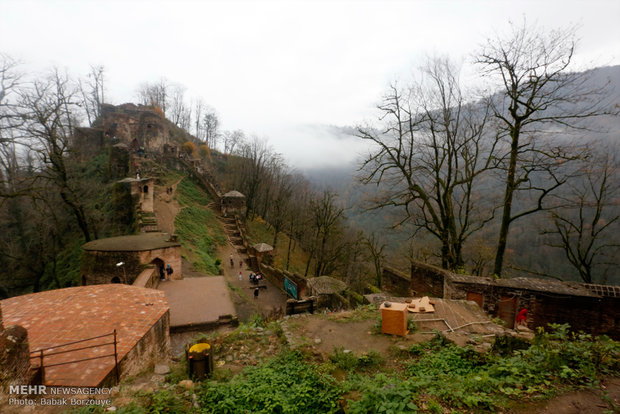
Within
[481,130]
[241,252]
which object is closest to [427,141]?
[481,130]

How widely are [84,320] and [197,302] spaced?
18.3 feet

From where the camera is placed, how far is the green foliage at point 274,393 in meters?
3.94

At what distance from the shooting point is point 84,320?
27.1 feet

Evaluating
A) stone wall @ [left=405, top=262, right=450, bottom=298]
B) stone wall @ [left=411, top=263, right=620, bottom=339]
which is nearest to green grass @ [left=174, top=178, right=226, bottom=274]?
stone wall @ [left=405, top=262, right=450, bottom=298]

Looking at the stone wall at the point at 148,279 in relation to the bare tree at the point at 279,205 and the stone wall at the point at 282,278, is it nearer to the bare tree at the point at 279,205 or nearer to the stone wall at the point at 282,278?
the stone wall at the point at 282,278

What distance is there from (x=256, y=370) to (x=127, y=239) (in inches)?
546

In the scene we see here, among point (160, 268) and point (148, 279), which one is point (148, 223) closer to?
point (160, 268)

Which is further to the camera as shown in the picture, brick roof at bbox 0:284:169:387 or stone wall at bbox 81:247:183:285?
stone wall at bbox 81:247:183:285

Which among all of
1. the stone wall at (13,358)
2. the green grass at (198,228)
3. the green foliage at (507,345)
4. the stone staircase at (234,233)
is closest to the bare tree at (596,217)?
the green foliage at (507,345)

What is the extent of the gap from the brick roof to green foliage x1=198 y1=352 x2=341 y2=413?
3.39m

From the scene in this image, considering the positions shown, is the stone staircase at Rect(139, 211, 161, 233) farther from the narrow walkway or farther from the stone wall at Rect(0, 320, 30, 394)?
the stone wall at Rect(0, 320, 30, 394)

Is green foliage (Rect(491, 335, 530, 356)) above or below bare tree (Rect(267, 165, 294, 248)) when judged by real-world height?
below

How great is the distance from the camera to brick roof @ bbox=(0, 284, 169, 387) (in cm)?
609

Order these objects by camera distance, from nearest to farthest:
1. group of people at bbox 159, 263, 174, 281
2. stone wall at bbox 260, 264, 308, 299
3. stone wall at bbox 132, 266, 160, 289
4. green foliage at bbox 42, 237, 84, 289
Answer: stone wall at bbox 132, 266, 160, 289
group of people at bbox 159, 263, 174, 281
stone wall at bbox 260, 264, 308, 299
green foliage at bbox 42, 237, 84, 289
